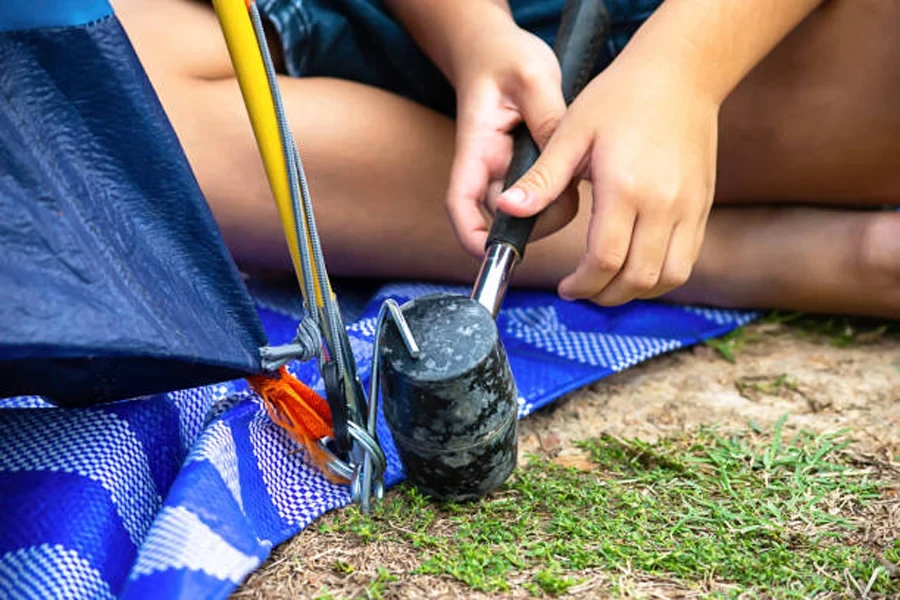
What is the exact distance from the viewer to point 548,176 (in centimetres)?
97

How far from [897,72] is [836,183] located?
7.8 inches

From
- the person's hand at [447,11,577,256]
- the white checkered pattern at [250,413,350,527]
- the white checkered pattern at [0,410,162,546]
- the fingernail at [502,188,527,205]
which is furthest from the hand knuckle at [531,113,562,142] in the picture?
the white checkered pattern at [0,410,162,546]

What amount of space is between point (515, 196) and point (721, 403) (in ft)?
1.43

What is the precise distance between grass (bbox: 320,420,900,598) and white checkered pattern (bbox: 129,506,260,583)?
0.12m

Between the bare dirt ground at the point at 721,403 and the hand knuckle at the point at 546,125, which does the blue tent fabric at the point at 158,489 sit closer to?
the bare dirt ground at the point at 721,403

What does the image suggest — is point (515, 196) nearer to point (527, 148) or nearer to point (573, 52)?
point (527, 148)

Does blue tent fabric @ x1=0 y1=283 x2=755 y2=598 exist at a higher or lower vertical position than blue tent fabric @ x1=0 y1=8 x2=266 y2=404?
lower

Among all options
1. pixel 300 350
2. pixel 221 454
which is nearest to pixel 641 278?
pixel 300 350

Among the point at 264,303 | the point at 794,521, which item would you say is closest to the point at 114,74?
the point at 264,303

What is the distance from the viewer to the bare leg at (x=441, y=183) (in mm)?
1312

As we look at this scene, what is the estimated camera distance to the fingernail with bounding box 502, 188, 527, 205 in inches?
37.2

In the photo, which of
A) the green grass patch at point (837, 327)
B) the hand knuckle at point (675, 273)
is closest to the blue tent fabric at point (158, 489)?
the hand knuckle at point (675, 273)

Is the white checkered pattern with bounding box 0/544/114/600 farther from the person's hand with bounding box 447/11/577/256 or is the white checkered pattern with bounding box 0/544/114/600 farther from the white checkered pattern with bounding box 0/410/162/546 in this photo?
the person's hand with bounding box 447/11/577/256

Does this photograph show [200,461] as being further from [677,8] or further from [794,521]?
[677,8]
